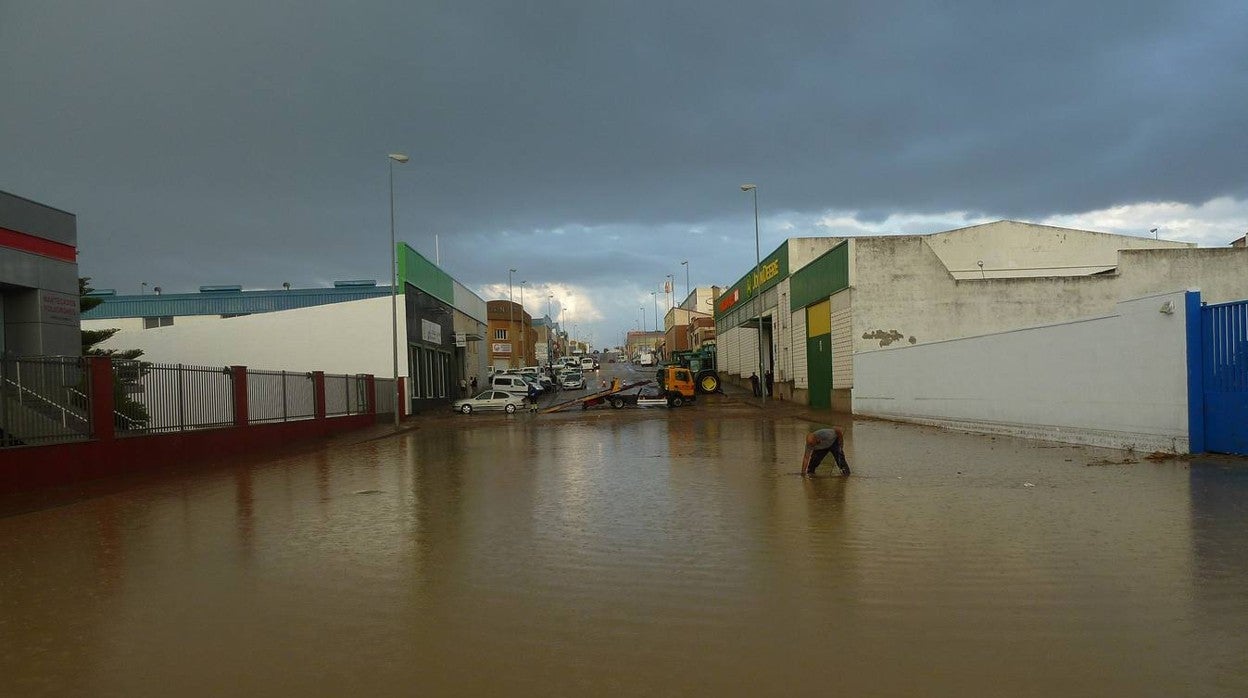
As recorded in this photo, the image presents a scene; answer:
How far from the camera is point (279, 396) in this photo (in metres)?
25.7

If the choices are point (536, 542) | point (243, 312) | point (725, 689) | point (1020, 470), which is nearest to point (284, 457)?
point (536, 542)

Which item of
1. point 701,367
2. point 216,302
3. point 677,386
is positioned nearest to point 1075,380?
point 677,386

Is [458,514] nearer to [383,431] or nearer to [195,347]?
[383,431]

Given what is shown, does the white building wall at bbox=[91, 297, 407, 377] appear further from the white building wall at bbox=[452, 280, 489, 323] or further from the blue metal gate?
the blue metal gate

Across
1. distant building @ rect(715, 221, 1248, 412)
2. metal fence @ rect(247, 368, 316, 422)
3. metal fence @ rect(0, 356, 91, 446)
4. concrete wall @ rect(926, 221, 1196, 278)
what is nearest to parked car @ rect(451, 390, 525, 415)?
metal fence @ rect(247, 368, 316, 422)

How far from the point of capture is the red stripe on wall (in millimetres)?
19953

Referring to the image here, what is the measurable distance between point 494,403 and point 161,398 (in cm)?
2238

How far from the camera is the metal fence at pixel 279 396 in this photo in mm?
23719

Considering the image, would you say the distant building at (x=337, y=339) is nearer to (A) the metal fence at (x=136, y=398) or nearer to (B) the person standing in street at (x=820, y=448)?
(A) the metal fence at (x=136, y=398)

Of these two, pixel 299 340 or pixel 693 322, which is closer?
pixel 299 340

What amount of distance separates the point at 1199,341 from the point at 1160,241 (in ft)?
120

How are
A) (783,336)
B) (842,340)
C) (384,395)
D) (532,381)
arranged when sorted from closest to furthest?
(842,340), (384,395), (783,336), (532,381)

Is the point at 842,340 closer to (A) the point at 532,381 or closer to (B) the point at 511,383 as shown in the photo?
(B) the point at 511,383

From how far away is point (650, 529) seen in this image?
9.16 m
